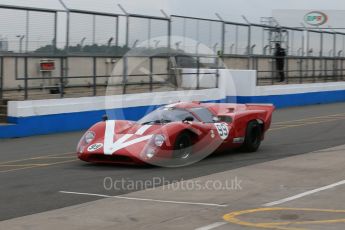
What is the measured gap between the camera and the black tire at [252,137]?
521 inches

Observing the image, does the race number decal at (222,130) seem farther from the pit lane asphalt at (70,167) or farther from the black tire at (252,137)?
the black tire at (252,137)

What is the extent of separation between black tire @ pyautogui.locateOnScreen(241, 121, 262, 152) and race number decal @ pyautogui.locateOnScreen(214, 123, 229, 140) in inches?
31.5

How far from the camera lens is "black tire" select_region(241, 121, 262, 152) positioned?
13.2m

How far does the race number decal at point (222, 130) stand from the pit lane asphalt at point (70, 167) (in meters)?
0.45

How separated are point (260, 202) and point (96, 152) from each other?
3.74m

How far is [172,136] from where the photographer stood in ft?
36.8

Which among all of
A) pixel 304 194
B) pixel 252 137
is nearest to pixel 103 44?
pixel 252 137

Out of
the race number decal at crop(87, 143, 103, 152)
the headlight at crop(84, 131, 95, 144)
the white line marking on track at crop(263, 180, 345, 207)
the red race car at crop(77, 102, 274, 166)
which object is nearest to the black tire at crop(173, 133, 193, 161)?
the red race car at crop(77, 102, 274, 166)

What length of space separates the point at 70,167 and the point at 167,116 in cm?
195

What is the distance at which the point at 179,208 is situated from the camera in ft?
26.4

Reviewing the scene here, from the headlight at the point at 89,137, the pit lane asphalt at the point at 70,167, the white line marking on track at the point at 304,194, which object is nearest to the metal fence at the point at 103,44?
the pit lane asphalt at the point at 70,167

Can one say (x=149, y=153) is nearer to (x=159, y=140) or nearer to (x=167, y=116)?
(x=159, y=140)

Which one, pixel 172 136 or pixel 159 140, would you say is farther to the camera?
pixel 172 136

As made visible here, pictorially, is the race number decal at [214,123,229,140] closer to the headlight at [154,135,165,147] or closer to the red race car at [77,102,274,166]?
the red race car at [77,102,274,166]
